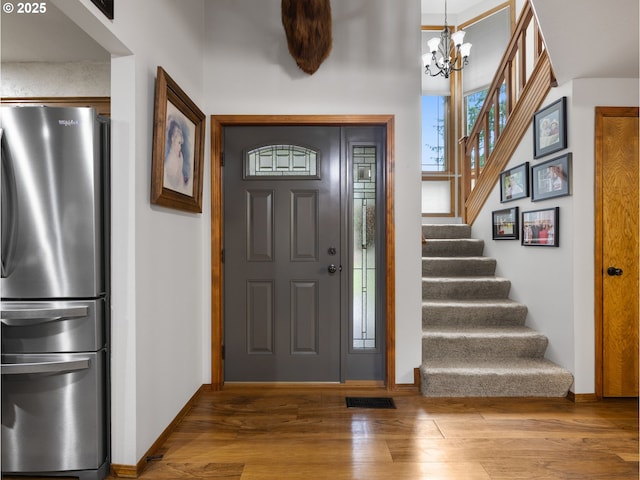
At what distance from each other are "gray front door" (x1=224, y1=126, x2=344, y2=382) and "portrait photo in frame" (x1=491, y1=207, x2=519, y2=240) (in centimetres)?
170

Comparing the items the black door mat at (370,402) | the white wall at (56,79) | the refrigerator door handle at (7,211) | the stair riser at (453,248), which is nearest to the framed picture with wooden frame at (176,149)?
the refrigerator door handle at (7,211)

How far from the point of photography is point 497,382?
3078 mm

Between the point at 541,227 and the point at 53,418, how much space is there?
3480 mm

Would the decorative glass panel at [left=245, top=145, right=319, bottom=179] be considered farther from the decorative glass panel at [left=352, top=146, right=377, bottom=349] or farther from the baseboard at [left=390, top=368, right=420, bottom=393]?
the baseboard at [left=390, top=368, right=420, bottom=393]

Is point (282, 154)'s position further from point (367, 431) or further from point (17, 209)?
point (367, 431)

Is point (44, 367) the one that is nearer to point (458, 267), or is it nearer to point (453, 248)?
point (458, 267)

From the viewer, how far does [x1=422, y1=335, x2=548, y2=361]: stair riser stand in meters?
3.34

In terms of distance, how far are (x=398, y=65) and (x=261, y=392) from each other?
8.97ft

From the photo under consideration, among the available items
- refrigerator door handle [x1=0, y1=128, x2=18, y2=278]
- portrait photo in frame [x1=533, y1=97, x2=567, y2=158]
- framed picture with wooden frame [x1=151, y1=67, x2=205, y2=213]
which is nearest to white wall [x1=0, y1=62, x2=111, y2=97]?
framed picture with wooden frame [x1=151, y1=67, x2=205, y2=213]

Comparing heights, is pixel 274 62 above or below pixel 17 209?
above

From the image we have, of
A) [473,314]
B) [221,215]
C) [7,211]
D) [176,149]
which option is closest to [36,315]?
[7,211]

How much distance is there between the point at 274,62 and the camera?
3.29m

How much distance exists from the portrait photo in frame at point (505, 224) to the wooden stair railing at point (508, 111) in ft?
1.31

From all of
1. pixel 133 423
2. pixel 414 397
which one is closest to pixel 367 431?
pixel 414 397
